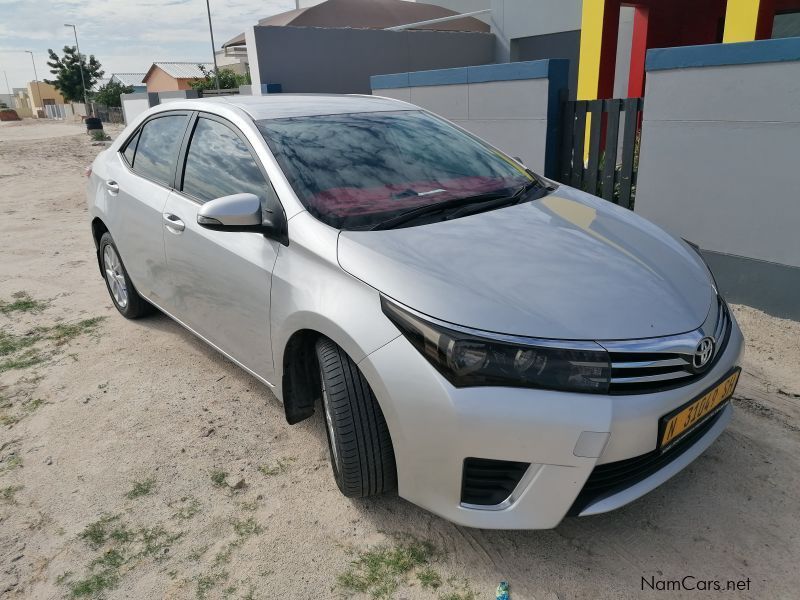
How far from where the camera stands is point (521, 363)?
204 centimetres

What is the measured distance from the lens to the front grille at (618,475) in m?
2.12

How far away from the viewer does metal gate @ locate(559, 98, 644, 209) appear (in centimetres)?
552

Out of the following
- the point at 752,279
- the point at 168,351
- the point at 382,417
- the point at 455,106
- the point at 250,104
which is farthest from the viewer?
the point at 455,106

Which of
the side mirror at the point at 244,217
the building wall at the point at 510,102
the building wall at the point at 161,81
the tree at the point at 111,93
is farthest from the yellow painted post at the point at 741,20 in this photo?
the tree at the point at 111,93

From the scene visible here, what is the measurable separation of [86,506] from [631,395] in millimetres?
2340

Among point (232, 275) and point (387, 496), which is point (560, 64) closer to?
point (232, 275)

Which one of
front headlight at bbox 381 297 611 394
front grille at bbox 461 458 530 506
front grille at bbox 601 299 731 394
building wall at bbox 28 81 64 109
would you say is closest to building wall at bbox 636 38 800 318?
front grille at bbox 601 299 731 394

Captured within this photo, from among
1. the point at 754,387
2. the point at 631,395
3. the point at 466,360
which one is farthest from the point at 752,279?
the point at 466,360

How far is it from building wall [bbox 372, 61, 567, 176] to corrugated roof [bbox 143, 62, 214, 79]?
51.4 metres

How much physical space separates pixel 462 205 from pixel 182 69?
59.3 m

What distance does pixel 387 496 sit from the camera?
2744 millimetres

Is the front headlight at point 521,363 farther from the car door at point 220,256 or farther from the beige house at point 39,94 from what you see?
the beige house at point 39,94

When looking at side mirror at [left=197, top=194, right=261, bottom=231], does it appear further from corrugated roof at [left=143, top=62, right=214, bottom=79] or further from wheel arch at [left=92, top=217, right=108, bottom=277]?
corrugated roof at [left=143, top=62, right=214, bottom=79]

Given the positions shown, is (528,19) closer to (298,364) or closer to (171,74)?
(298,364)
